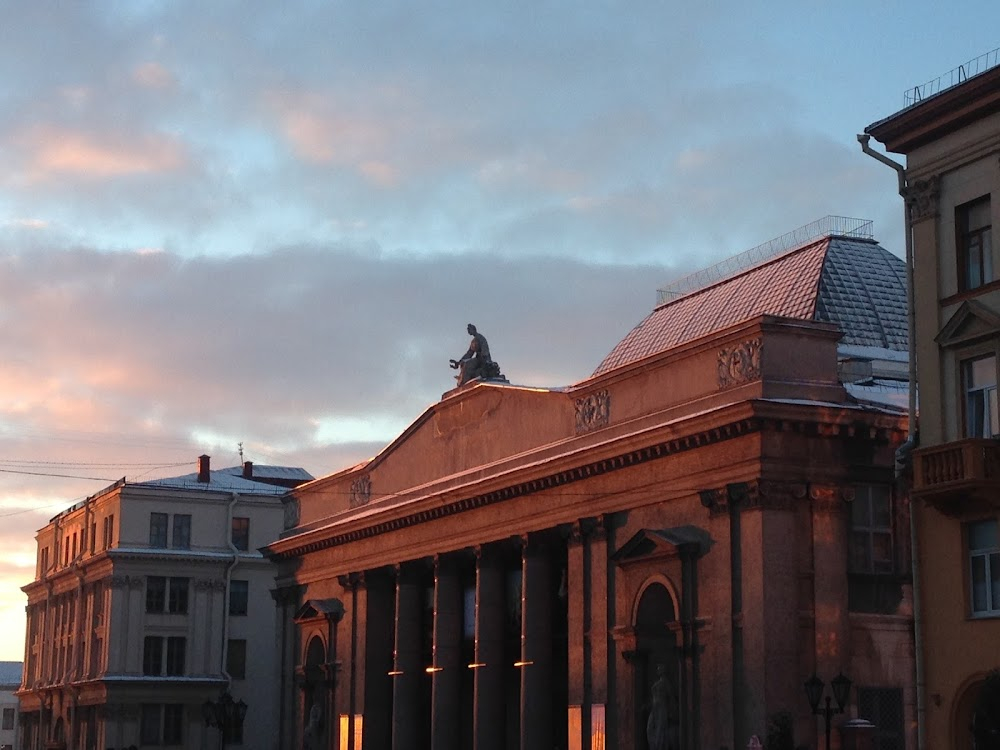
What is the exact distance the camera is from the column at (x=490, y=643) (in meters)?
53.4

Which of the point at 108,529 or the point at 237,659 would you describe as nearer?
the point at 237,659

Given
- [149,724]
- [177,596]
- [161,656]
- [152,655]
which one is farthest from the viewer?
[177,596]

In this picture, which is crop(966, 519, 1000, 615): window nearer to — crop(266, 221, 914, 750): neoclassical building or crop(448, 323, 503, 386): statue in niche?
crop(266, 221, 914, 750): neoclassical building

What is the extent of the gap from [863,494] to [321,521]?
3175 centimetres

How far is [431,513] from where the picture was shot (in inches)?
2281

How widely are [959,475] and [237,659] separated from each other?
63.5 metres

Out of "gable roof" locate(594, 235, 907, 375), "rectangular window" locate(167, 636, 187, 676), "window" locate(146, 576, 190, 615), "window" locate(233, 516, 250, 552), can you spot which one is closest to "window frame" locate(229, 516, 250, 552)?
"window" locate(233, 516, 250, 552)

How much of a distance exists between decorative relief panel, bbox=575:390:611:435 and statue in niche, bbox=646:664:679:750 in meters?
7.63

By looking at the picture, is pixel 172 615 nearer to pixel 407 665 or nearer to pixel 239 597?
pixel 239 597

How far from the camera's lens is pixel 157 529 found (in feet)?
295

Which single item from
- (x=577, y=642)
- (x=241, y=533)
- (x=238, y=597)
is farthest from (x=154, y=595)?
(x=577, y=642)

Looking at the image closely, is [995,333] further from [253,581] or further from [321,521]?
[253,581]

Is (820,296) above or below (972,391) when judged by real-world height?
above

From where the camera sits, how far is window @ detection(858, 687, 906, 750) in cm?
4081
